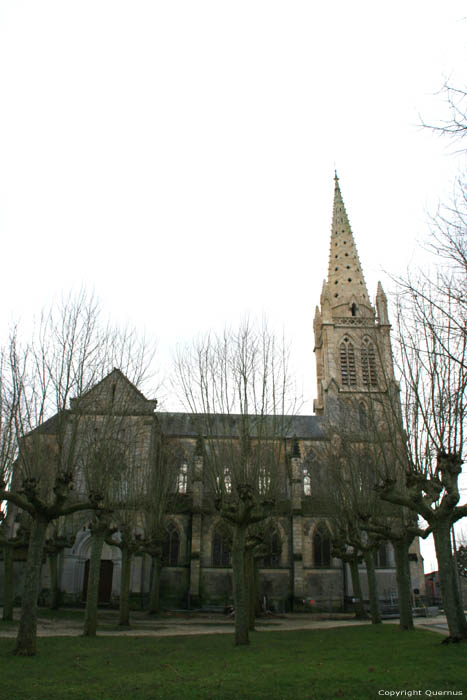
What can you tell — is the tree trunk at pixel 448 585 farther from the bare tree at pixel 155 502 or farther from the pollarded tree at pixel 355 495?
the bare tree at pixel 155 502

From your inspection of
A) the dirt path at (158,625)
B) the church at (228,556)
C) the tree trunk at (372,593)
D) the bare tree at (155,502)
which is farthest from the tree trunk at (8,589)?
the tree trunk at (372,593)

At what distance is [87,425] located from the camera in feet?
65.3

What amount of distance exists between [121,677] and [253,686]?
271 cm

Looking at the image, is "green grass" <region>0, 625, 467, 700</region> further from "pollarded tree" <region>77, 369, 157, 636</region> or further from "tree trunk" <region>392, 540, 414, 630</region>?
"pollarded tree" <region>77, 369, 157, 636</region>

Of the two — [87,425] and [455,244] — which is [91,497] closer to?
[87,425]

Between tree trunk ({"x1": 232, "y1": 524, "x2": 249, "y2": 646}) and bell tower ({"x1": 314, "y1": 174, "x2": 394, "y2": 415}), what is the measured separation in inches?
1147

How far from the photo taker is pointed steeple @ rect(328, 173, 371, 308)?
52.9 metres

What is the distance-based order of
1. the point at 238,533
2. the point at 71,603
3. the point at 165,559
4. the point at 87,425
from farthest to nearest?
the point at 165,559 → the point at 71,603 → the point at 87,425 → the point at 238,533

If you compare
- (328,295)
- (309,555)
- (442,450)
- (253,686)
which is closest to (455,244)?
(442,450)

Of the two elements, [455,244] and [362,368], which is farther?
[362,368]

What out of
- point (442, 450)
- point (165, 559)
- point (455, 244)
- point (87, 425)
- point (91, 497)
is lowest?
point (165, 559)

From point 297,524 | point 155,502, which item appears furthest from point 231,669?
point 297,524

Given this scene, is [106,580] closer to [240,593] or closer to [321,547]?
[321,547]

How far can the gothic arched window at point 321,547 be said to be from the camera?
1385 inches
